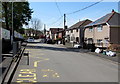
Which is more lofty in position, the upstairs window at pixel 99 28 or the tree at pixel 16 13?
the tree at pixel 16 13

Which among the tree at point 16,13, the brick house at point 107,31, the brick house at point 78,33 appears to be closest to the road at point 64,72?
the brick house at point 107,31

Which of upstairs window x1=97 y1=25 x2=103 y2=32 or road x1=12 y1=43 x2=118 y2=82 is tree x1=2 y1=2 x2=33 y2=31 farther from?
road x1=12 y1=43 x2=118 y2=82

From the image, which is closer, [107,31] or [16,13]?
[107,31]

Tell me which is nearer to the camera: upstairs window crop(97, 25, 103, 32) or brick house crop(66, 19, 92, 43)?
upstairs window crop(97, 25, 103, 32)

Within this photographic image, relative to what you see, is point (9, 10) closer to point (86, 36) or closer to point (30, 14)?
point (30, 14)

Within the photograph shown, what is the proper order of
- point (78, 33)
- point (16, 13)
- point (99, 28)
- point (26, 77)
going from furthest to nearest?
point (78, 33)
point (16, 13)
point (99, 28)
point (26, 77)

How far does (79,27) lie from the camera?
177 feet

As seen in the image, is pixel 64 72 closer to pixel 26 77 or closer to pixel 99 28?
pixel 26 77

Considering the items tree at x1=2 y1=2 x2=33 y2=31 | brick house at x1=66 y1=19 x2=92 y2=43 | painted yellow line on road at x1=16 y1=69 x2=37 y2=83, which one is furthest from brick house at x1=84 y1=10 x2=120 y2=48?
painted yellow line on road at x1=16 y1=69 x2=37 y2=83

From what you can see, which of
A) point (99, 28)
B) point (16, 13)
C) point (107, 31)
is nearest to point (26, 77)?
point (107, 31)

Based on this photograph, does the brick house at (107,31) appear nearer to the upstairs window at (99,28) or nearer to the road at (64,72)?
the upstairs window at (99,28)

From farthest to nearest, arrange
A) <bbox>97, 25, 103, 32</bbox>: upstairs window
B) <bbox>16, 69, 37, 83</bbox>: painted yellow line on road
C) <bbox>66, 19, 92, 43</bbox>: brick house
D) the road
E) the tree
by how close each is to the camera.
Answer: <bbox>66, 19, 92, 43</bbox>: brick house
the tree
<bbox>97, 25, 103, 32</bbox>: upstairs window
the road
<bbox>16, 69, 37, 83</bbox>: painted yellow line on road

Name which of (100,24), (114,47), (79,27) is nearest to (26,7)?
(79,27)

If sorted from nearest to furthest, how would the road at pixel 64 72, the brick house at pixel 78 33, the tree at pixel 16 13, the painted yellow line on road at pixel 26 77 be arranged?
the painted yellow line on road at pixel 26 77 < the road at pixel 64 72 < the tree at pixel 16 13 < the brick house at pixel 78 33
